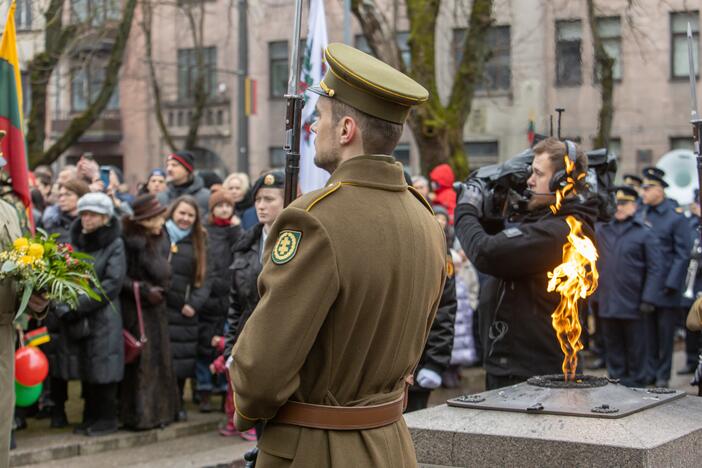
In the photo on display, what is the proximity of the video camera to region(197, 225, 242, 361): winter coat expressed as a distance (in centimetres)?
485

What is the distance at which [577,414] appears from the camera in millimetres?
4535

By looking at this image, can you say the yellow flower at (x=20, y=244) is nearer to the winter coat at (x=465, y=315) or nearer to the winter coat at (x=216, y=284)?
the winter coat at (x=216, y=284)

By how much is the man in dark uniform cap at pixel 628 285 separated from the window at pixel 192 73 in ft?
77.9

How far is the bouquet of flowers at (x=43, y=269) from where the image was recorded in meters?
5.93

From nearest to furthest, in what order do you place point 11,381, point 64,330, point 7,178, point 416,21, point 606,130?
point 11,381, point 7,178, point 64,330, point 416,21, point 606,130

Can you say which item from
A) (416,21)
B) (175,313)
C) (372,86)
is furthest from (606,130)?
(372,86)

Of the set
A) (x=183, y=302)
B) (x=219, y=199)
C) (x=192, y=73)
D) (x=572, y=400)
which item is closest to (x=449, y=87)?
(x=192, y=73)

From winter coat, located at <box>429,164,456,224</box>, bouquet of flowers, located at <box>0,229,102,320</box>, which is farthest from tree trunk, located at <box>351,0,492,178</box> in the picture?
bouquet of flowers, located at <box>0,229,102,320</box>

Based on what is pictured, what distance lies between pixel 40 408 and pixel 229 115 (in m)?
26.9

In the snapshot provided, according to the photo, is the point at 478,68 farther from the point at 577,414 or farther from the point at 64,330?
the point at 577,414

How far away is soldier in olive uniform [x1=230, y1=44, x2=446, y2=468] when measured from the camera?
3322mm

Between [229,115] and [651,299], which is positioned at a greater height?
[229,115]

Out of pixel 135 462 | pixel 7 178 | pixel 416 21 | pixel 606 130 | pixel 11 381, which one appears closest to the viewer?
pixel 11 381

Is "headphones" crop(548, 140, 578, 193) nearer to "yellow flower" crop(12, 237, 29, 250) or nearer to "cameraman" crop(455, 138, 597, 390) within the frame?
"cameraman" crop(455, 138, 597, 390)
